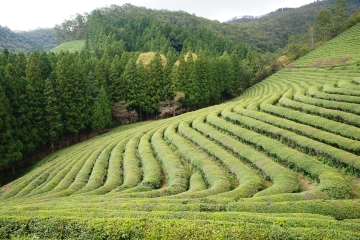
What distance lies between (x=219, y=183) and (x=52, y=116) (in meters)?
33.7

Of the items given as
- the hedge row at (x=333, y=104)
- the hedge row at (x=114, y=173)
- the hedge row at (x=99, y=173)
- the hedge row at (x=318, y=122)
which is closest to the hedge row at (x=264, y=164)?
the hedge row at (x=318, y=122)

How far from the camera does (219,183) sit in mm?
17469

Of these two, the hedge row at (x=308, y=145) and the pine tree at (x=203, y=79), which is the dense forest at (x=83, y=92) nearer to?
the pine tree at (x=203, y=79)

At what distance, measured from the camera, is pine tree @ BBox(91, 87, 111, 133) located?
4759cm

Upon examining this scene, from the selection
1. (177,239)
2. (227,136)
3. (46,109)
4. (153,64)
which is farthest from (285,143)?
(153,64)

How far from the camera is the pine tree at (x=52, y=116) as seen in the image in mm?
42094

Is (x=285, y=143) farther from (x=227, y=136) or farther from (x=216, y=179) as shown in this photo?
(x=216, y=179)

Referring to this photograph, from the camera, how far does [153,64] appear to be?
59.5m

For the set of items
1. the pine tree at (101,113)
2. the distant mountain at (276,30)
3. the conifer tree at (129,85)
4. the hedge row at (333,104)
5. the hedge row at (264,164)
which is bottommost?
the hedge row at (264,164)

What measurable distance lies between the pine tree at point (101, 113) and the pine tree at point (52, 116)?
6.05 meters

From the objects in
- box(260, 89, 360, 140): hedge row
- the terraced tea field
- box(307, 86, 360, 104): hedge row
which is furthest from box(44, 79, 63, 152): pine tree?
box(307, 86, 360, 104): hedge row

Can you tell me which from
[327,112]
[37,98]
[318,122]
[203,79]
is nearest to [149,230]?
[318,122]

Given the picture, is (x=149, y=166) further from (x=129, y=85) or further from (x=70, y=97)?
(x=129, y=85)

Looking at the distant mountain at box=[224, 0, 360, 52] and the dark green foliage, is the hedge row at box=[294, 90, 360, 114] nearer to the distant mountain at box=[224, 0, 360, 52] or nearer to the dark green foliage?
the dark green foliage
